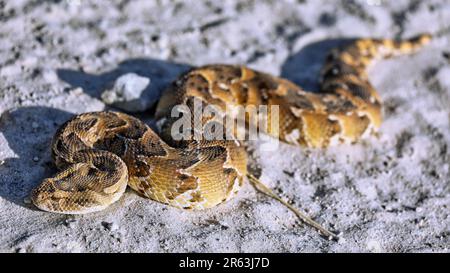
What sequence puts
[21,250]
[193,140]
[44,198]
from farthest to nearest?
[193,140]
[44,198]
[21,250]

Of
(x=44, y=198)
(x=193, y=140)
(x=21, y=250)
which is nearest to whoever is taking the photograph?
(x=21, y=250)

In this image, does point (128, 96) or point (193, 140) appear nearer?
point (193, 140)

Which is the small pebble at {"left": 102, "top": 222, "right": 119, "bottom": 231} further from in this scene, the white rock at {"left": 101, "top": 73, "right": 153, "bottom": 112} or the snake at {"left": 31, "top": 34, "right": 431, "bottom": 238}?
the white rock at {"left": 101, "top": 73, "right": 153, "bottom": 112}

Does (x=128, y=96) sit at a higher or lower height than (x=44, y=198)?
higher

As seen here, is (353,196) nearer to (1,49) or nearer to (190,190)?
(190,190)

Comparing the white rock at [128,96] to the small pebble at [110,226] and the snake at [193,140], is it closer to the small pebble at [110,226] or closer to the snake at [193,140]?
the snake at [193,140]

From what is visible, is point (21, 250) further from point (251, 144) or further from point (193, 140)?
point (251, 144)

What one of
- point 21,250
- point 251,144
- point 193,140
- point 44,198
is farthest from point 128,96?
point 21,250
